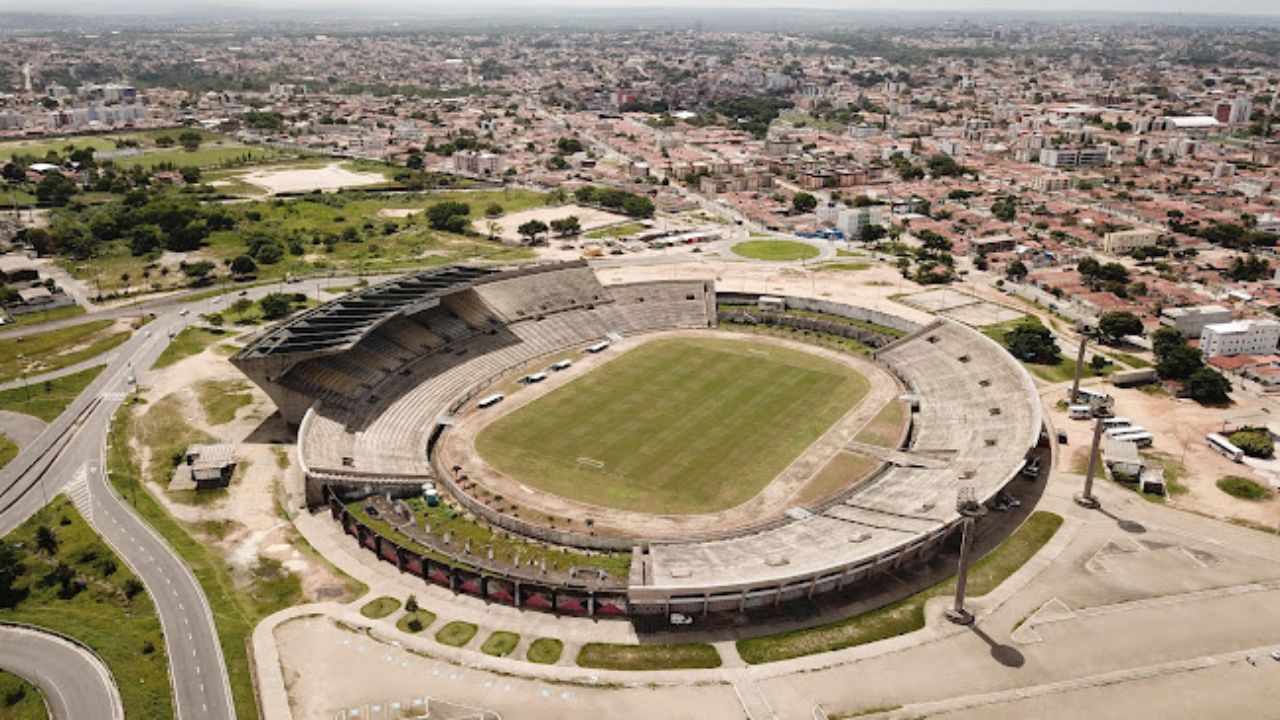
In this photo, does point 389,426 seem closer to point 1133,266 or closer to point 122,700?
point 122,700

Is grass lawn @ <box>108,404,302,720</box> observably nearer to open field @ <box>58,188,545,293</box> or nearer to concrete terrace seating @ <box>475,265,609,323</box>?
concrete terrace seating @ <box>475,265,609,323</box>

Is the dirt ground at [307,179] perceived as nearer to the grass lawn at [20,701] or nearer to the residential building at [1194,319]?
the grass lawn at [20,701]

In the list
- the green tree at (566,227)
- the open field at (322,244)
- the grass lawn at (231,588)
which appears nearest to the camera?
the grass lawn at (231,588)

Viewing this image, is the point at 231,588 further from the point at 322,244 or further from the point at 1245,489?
the point at 322,244

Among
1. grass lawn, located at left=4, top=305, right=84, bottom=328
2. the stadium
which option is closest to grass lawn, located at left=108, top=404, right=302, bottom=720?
the stadium

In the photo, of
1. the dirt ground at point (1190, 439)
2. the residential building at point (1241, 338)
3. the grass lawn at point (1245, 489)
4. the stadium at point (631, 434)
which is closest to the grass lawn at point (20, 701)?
the stadium at point (631, 434)
